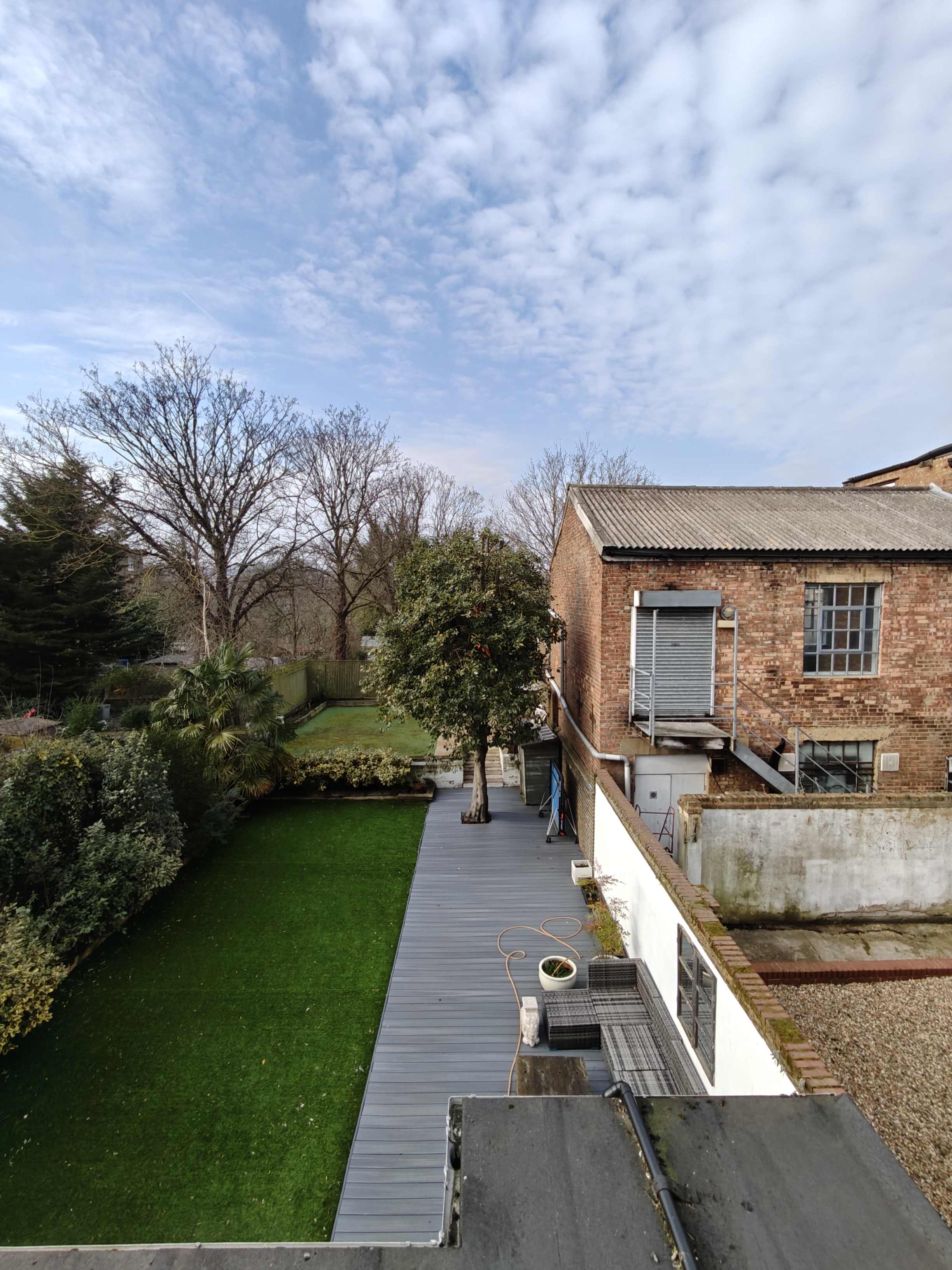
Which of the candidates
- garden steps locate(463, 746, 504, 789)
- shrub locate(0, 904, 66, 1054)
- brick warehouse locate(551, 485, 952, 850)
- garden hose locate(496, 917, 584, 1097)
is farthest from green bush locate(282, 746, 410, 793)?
shrub locate(0, 904, 66, 1054)

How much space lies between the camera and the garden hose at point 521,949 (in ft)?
23.9

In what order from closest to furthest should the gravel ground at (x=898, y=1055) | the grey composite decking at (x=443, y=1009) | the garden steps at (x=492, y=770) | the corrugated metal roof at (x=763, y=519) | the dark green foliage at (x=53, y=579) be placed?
1. the grey composite decking at (x=443, y=1009)
2. the gravel ground at (x=898, y=1055)
3. the corrugated metal roof at (x=763, y=519)
4. the garden steps at (x=492, y=770)
5. the dark green foliage at (x=53, y=579)

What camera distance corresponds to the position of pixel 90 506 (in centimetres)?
2292

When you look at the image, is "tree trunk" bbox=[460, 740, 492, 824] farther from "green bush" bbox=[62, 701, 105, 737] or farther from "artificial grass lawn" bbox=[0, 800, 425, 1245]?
"green bush" bbox=[62, 701, 105, 737]

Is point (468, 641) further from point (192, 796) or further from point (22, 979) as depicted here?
point (22, 979)

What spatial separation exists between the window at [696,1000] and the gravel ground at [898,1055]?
44.9 inches

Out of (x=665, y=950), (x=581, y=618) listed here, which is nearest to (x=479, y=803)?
(x=581, y=618)

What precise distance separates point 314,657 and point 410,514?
35.2 ft

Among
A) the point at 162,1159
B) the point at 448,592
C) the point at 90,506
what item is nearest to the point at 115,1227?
the point at 162,1159

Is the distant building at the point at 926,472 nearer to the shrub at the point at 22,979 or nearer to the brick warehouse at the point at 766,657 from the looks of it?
the brick warehouse at the point at 766,657

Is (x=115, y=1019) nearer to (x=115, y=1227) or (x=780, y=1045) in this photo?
(x=115, y=1227)

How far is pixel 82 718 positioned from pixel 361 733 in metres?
9.05

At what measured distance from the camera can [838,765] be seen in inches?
440

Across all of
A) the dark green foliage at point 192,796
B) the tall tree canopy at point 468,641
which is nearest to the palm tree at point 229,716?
the dark green foliage at point 192,796
